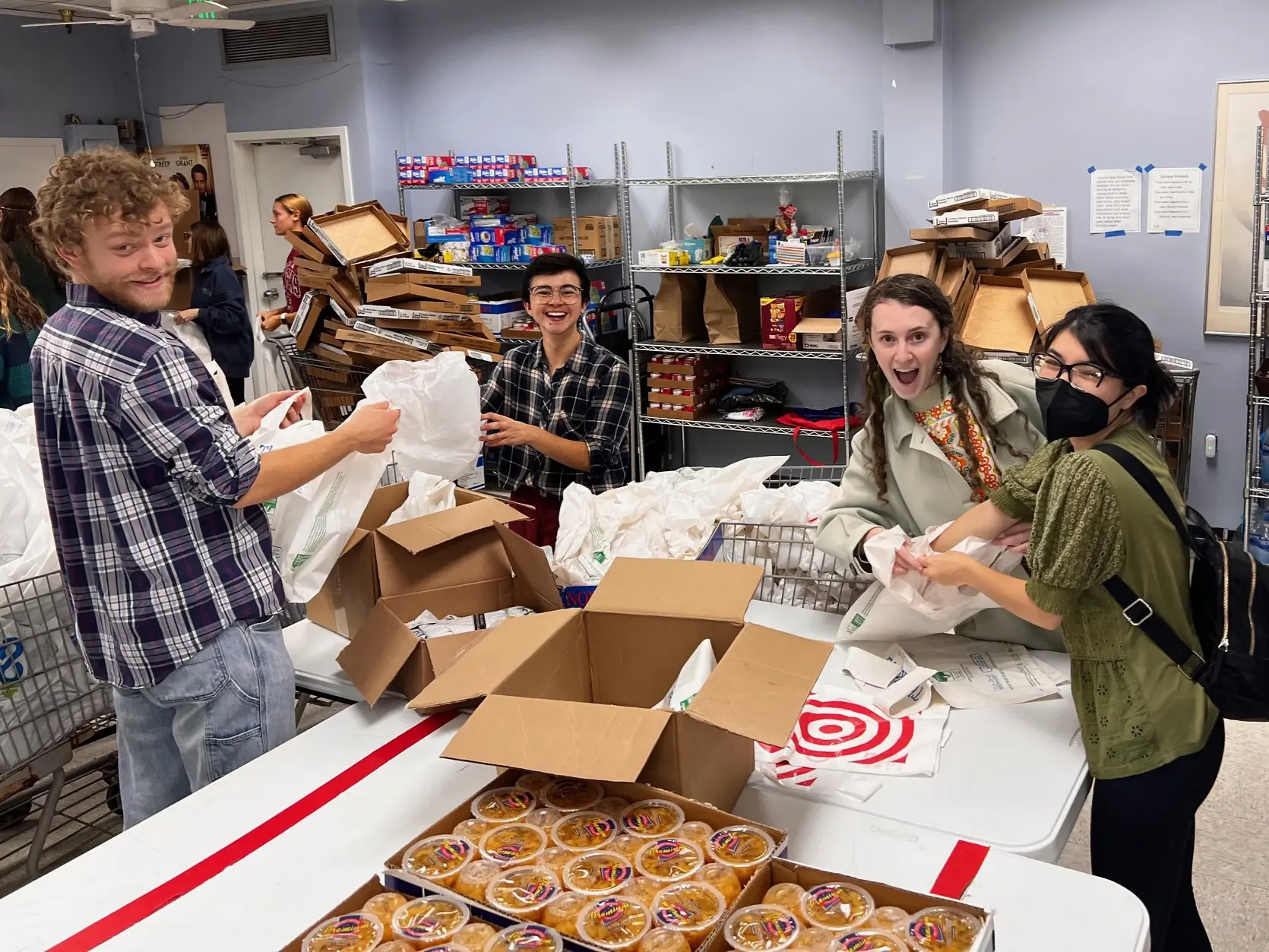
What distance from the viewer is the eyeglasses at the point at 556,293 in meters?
3.25

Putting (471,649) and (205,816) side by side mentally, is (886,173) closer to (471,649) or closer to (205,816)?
(471,649)

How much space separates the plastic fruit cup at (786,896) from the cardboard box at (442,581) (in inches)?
30.9

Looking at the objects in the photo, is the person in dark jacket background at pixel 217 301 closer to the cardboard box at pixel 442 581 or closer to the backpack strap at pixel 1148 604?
the cardboard box at pixel 442 581

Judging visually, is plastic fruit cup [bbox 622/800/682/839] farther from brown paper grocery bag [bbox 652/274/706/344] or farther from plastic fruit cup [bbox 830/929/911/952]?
brown paper grocery bag [bbox 652/274/706/344]

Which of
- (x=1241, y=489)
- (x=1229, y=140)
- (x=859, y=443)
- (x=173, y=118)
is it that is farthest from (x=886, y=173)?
(x=173, y=118)

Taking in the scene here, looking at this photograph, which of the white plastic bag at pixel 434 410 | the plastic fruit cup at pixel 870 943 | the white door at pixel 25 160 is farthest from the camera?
the white door at pixel 25 160

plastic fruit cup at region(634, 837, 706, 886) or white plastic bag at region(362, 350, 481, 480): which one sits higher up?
white plastic bag at region(362, 350, 481, 480)

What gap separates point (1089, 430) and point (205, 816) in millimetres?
1441

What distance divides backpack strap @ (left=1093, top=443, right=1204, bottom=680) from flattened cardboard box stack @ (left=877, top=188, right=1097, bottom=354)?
265 centimetres

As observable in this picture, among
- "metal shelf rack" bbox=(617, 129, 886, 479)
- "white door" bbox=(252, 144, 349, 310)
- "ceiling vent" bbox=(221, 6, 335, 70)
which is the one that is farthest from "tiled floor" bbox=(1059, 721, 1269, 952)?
"ceiling vent" bbox=(221, 6, 335, 70)

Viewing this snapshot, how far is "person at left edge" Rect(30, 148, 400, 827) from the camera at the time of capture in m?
1.65

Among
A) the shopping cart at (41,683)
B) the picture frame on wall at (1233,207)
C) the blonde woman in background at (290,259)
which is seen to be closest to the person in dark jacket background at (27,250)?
the blonde woman in background at (290,259)

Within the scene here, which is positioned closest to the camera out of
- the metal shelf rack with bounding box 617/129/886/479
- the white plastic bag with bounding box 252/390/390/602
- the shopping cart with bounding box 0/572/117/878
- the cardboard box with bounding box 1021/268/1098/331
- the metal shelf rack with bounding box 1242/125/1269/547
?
the white plastic bag with bounding box 252/390/390/602

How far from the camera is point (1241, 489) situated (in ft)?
15.7
